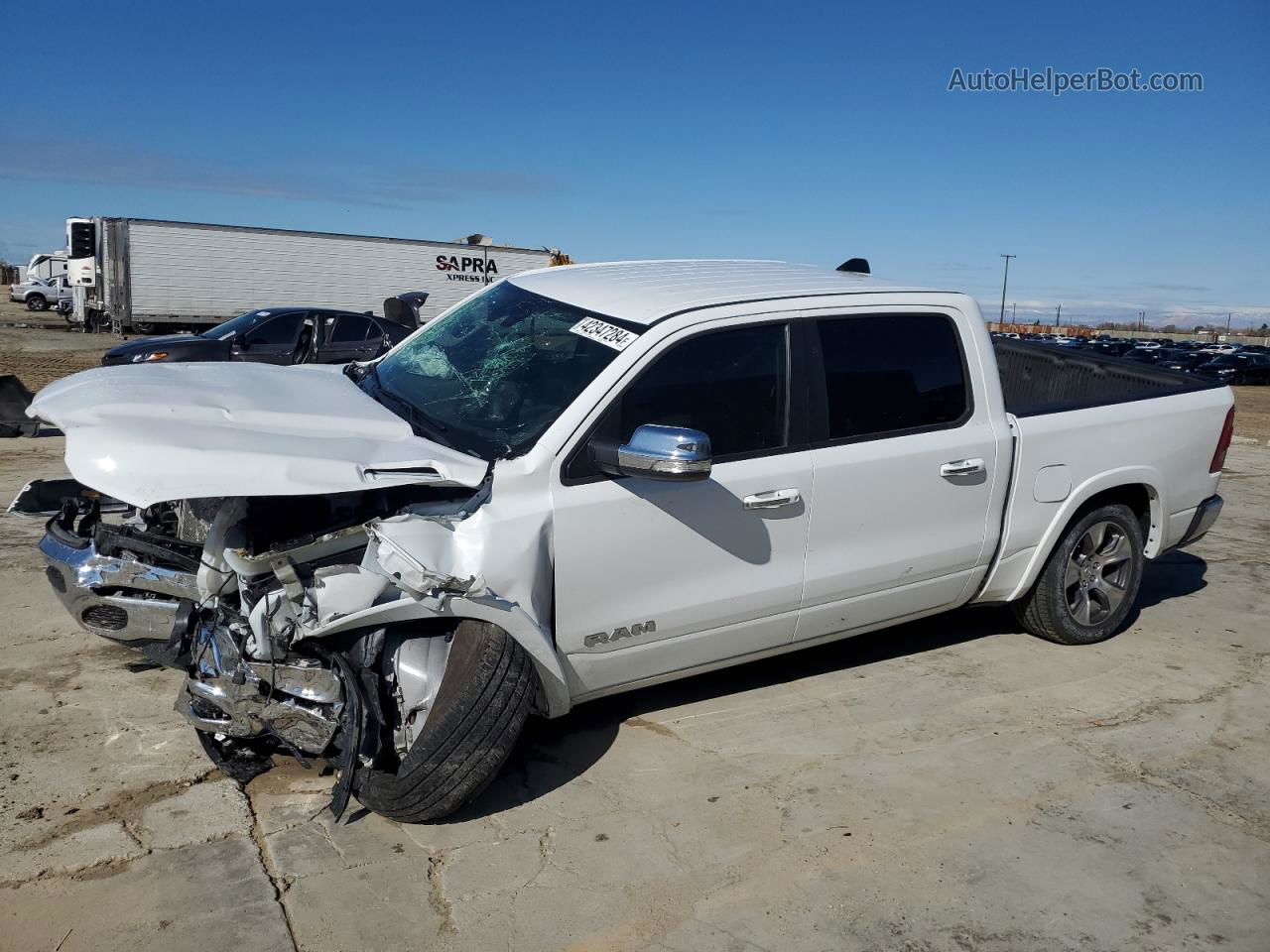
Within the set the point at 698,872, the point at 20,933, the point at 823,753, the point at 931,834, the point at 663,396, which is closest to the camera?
the point at 20,933

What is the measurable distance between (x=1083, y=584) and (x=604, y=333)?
3.01 metres

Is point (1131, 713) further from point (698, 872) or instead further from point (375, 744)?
point (375, 744)

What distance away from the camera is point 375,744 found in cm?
339

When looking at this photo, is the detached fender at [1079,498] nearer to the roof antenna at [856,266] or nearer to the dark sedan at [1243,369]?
the roof antenna at [856,266]

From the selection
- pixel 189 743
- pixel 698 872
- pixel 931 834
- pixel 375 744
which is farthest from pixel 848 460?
pixel 189 743

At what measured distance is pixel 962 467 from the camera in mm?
4520

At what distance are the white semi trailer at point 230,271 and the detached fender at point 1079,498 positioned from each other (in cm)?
2774

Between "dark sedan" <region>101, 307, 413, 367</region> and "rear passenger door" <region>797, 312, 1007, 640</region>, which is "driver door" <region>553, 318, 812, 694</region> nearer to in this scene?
"rear passenger door" <region>797, 312, 1007, 640</region>

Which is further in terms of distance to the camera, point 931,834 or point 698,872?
point 931,834

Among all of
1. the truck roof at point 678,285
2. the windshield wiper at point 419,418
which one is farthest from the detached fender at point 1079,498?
the windshield wiper at point 419,418

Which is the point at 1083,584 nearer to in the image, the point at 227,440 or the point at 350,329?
the point at 227,440

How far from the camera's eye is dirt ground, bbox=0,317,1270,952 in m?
3.07

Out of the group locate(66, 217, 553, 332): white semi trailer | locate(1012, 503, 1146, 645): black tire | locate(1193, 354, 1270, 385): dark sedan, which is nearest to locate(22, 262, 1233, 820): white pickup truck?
locate(1012, 503, 1146, 645): black tire

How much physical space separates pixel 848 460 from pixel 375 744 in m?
2.10
